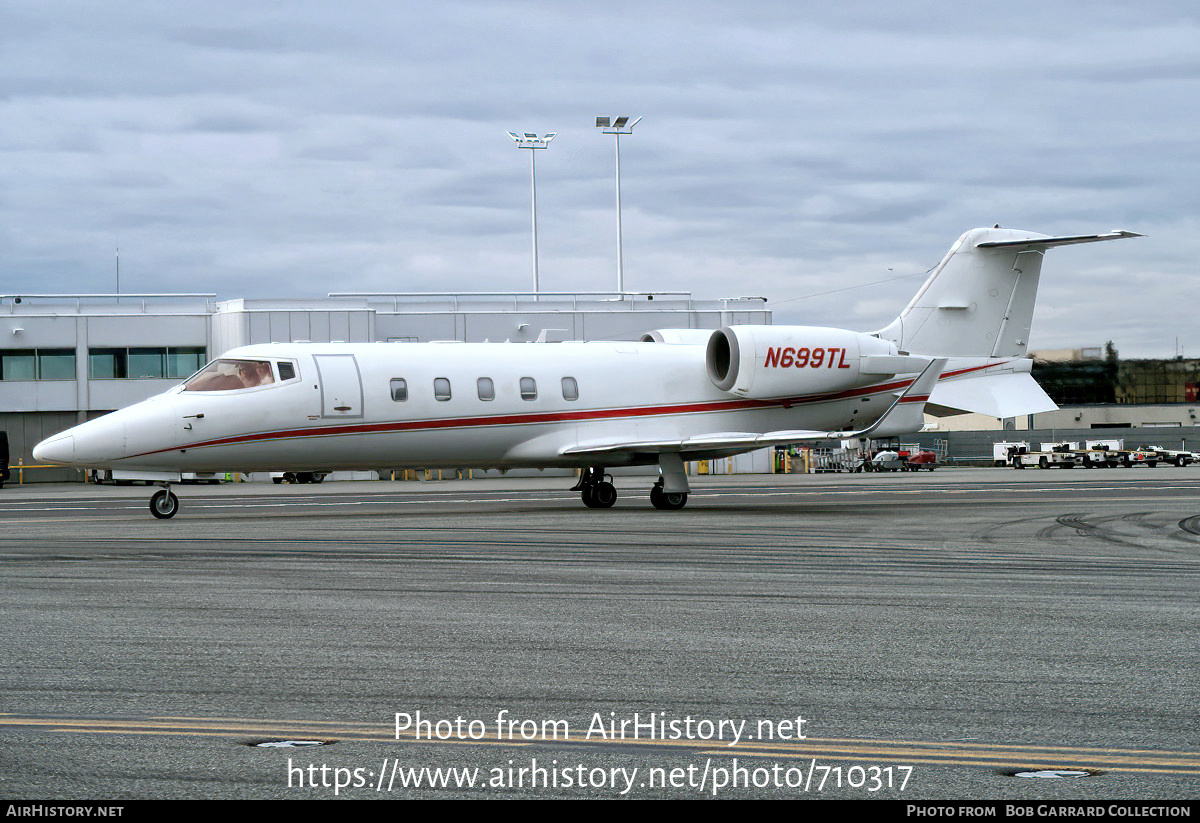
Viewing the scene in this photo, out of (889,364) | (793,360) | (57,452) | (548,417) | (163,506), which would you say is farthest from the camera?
(889,364)

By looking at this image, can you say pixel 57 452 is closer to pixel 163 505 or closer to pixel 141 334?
pixel 163 505

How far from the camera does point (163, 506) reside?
869 inches

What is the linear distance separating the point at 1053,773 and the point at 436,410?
62.7 feet

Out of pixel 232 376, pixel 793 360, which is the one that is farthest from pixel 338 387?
pixel 793 360

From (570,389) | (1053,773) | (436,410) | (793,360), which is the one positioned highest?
(793,360)

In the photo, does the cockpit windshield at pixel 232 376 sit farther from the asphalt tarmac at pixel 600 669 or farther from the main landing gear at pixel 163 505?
the asphalt tarmac at pixel 600 669

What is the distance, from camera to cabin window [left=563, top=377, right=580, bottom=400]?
2492 centimetres

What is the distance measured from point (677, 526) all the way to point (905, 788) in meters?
14.4

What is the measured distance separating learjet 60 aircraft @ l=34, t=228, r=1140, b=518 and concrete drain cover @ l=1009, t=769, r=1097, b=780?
58.8 feet

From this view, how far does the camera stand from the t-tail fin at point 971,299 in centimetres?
2819

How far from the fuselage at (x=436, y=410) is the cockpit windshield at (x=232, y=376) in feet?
0.12

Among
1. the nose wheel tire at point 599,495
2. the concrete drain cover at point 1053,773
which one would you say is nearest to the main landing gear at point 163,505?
the nose wheel tire at point 599,495

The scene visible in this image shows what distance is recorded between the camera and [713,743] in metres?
5.89

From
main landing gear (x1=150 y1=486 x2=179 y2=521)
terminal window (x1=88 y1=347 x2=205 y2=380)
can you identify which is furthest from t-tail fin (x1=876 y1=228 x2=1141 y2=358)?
terminal window (x1=88 y1=347 x2=205 y2=380)
